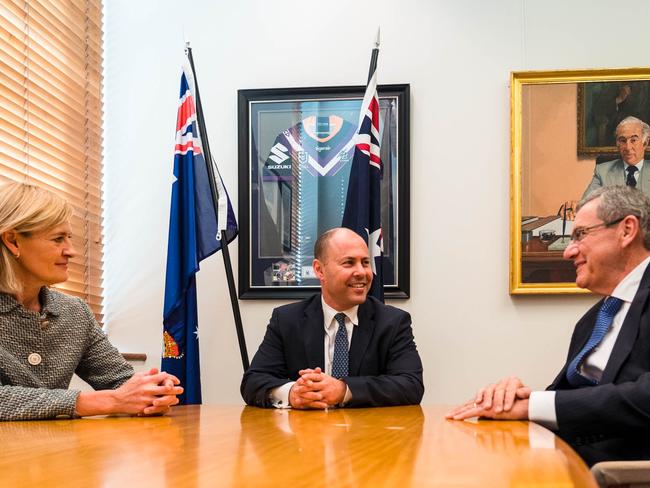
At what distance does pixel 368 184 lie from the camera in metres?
3.80

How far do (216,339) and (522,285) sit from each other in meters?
1.60

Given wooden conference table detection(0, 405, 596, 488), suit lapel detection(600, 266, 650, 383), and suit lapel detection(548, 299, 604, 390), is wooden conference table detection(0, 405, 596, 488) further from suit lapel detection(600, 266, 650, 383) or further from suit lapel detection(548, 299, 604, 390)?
suit lapel detection(548, 299, 604, 390)

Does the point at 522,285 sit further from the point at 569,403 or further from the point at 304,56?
the point at 569,403

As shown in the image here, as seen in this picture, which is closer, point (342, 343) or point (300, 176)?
point (342, 343)

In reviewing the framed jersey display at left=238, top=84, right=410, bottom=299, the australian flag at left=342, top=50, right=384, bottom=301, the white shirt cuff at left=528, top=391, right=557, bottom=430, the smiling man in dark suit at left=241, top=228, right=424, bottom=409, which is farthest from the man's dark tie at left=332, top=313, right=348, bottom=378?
the white shirt cuff at left=528, top=391, right=557, bottom=430

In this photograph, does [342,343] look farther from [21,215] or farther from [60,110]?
[60,110]

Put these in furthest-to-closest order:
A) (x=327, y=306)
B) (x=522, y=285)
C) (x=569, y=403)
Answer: (x=522, y=285) < (x=327, y=306) < (x=569, y=403)

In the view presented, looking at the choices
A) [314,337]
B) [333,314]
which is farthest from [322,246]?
[314,337]

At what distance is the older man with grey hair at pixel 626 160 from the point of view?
12.8 ft

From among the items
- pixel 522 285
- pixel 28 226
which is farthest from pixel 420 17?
pixel 28 226

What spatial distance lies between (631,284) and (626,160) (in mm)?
1829

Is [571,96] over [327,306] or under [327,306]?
over

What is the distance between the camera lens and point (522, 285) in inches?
154

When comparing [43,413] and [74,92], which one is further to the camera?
[74,92]
